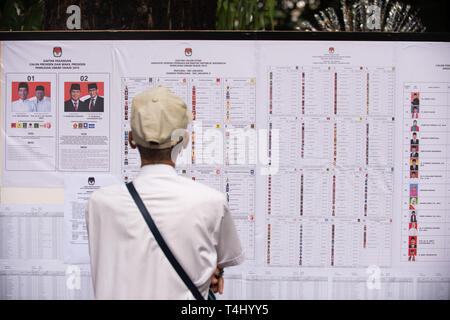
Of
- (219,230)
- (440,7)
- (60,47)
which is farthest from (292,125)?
(440,7)

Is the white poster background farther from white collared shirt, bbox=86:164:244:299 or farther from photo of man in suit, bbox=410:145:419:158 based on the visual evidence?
photo of man in suit, bbox=410:145:419:158

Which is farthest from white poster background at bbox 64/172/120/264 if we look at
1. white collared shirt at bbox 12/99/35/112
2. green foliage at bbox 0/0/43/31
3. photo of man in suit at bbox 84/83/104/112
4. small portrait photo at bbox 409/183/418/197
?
small portrait photo at bbox 409/183/418/197

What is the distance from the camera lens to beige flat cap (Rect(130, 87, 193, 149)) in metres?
1.61

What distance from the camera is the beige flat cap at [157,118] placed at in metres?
1.61

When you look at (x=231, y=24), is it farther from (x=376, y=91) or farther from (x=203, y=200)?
(x=203, y=200)

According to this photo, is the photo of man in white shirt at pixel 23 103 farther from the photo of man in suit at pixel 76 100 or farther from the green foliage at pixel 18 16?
the green foliage at pixel 18 16

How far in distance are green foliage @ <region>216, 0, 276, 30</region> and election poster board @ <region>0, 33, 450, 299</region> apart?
65 cm

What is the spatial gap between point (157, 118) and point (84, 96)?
132 centimetres

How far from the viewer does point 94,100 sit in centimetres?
268

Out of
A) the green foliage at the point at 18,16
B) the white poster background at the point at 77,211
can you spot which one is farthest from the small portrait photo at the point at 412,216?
the green foliage at the point at 18,16

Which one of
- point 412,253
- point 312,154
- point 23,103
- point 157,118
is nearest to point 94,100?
point 23,103

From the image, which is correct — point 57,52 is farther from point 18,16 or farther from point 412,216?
point 412,216

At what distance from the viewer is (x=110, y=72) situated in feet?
8.75

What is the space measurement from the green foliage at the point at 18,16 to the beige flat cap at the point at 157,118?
249 centimetres
